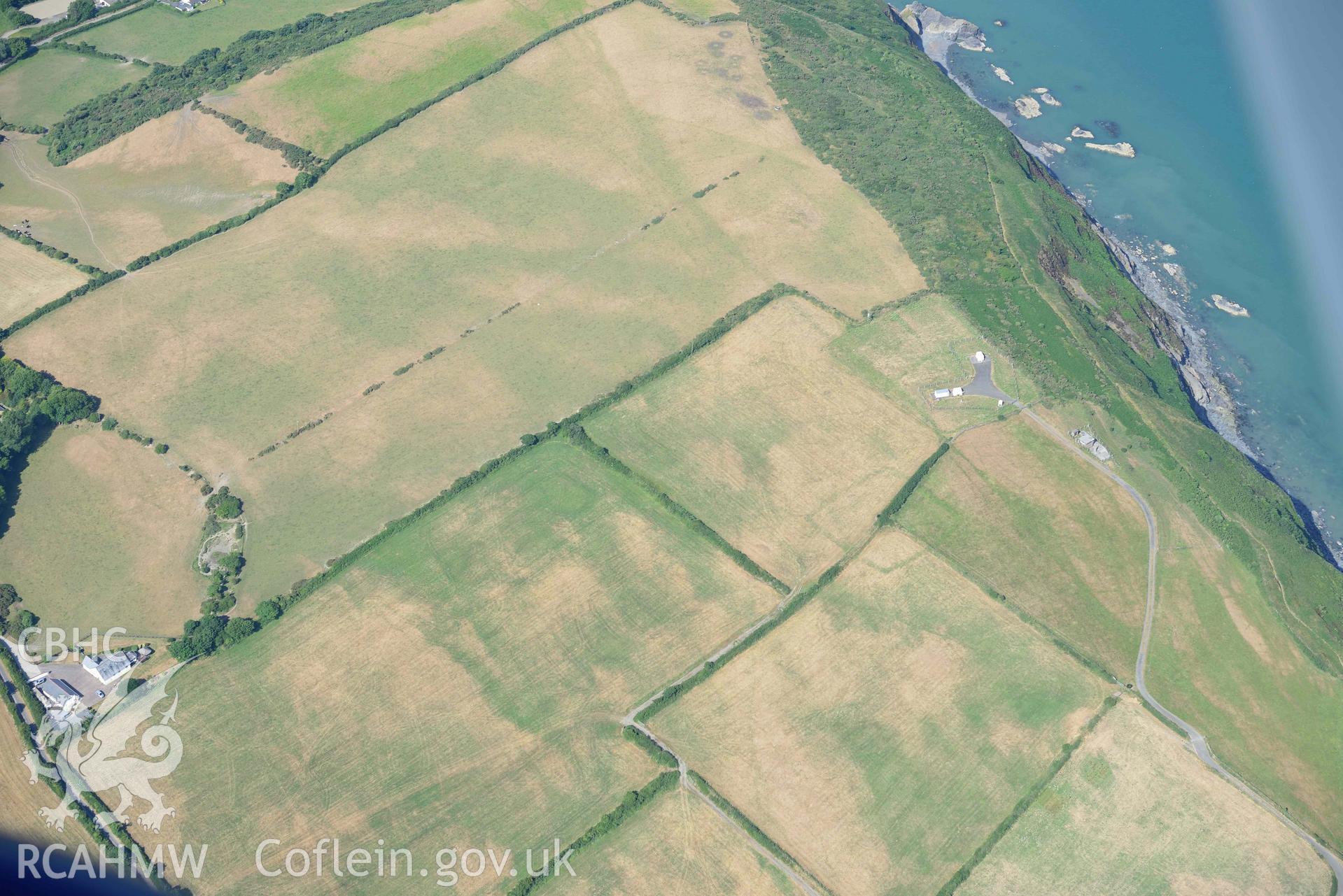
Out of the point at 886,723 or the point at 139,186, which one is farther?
the point at 139,186

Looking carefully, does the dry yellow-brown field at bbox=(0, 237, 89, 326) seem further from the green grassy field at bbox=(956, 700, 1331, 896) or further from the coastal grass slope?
the green grassy field at bbox=(956, 700, 1331, 896)

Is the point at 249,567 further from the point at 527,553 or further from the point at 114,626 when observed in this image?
the point at 527,553

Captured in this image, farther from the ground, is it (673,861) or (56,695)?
(56,695)

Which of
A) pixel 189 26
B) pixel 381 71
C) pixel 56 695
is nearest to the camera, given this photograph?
pixel 56 695

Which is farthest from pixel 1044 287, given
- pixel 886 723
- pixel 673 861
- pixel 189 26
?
pixel 189 26

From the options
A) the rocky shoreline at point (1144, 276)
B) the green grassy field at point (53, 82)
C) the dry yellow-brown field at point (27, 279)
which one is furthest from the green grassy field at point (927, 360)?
the green grassy field at point (53, 82)

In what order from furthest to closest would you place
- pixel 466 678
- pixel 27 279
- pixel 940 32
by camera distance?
pixel 940 32
pixel 27 279
pixel 466 678

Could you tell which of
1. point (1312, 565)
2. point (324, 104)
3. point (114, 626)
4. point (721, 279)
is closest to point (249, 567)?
point (114, 626)

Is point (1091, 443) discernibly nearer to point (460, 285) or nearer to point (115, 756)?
point (460, 285)
